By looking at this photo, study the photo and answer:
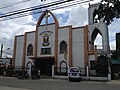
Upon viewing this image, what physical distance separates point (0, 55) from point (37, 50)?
20.9 metres

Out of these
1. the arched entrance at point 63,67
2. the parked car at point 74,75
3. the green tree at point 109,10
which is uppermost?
the green tree at point 109,10

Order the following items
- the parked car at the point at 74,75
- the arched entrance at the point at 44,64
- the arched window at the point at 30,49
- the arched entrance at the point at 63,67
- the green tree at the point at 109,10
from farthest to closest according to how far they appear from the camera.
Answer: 1. the arched window at the point at 30,49
2. the arched entrance at the point at 44,64
3. the arched entrance at the point at 63,67
4. the parked car at the point at 74,75
5. the green tree at the point at 109,10

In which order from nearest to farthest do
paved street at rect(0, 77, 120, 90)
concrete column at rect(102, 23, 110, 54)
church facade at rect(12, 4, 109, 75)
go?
paved street at rect(0, 77, 120, 90) < church facade at rect(12, 4, 109, 75) < concrete column at rect(102, 23, 110, 54)

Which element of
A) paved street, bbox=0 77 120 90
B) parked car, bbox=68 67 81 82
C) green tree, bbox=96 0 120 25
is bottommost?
paved street, bbox=0 77 120 90

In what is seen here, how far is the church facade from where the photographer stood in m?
35.4

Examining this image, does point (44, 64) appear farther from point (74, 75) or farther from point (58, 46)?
point (74, 75)

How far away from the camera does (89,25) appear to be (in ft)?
128

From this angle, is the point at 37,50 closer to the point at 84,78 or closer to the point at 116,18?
the point at 84,78

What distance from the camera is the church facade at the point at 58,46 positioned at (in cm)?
3538

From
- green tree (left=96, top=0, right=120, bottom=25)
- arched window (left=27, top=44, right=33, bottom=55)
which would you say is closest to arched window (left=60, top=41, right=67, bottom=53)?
arched window (left=27, top=44, right=33, bottom=55)

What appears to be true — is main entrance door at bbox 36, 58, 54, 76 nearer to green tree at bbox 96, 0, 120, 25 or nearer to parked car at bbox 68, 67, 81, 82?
parked car at bbox 68, 67, 81, 82

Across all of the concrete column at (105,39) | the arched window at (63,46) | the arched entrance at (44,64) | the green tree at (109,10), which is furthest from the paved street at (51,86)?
the arched entrance at (44,64)

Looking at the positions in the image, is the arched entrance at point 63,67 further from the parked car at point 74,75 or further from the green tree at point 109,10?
the green tree at point 109,10

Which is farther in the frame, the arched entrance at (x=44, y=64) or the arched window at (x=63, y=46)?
the arched entrance at (x=44, y=64)
